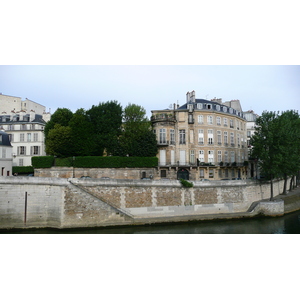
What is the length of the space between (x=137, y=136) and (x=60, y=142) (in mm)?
8410

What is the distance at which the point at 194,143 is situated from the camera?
27.5m

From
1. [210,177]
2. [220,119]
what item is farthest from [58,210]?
[220,119]

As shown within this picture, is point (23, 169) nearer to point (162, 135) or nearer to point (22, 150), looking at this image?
point (22, 150)

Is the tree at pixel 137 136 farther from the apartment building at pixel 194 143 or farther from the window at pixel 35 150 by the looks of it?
the window at pixel 35 150

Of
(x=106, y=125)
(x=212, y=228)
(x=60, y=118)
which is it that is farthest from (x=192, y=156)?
(x=60, y=118)

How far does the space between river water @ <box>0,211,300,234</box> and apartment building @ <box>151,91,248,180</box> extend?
8.90 metres

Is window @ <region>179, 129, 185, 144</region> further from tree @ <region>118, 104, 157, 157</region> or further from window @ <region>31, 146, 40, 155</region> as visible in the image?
window @ <region>31, 146, 40, 155</region>

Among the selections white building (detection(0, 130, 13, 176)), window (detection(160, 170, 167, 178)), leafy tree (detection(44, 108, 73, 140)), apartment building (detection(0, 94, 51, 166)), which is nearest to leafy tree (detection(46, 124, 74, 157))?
leafy tree (detection(44, 108, 73, 140))

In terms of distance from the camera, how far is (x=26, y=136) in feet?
100

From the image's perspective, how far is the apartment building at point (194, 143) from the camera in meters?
26.8

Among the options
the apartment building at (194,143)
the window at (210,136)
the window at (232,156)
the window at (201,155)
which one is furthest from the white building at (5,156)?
the window at (232,156)

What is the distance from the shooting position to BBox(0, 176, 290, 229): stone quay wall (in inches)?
627

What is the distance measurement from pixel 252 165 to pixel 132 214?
22.3 metres

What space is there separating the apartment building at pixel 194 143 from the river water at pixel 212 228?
350 inches
